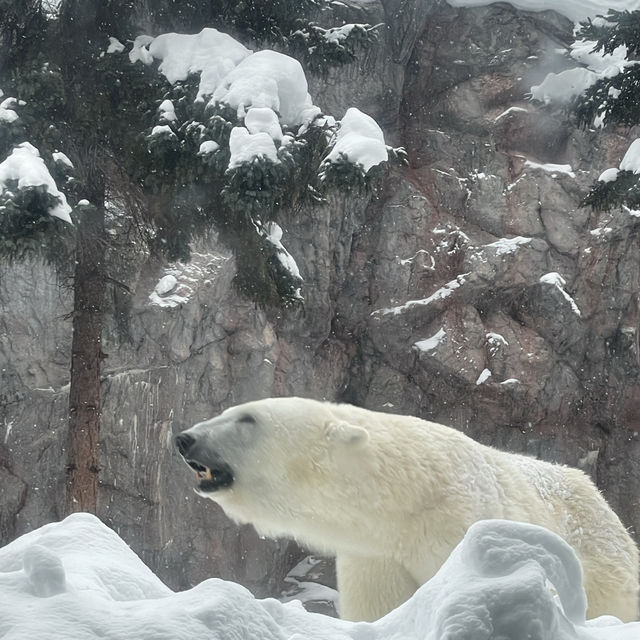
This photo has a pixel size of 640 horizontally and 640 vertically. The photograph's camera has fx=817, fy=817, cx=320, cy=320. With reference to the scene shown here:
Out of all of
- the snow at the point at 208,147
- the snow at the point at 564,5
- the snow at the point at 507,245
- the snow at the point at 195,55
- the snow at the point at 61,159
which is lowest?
the snow at the point at 507,245

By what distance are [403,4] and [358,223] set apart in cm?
401

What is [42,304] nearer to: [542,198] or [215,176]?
[215,176]

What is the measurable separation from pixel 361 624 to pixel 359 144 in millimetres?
3869

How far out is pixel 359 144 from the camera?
499 centimetres

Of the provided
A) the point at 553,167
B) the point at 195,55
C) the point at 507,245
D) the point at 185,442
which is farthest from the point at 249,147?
the point at 553,167

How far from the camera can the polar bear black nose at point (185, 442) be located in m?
3.53

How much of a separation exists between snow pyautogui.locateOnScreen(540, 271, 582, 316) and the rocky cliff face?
0.08ft

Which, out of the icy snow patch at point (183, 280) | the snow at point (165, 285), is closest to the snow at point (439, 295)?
the icy snow patch at point (183, 280)

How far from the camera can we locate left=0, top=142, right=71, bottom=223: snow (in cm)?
458

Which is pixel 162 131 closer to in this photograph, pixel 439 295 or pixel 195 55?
pixel 195 55

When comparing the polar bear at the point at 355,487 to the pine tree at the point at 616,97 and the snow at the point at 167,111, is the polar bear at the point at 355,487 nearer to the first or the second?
the snow at the point at 167,111

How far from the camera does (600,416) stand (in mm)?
12352

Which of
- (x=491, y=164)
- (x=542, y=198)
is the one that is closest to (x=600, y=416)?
(x=542, y=198)

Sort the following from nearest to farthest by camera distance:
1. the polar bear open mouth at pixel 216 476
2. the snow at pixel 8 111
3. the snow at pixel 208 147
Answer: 1. the polar bear open mouth at pixel 216 476
2. the snow at pixel 208 147
3. the snow at pixel 8 111
